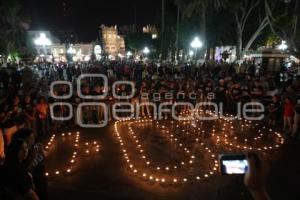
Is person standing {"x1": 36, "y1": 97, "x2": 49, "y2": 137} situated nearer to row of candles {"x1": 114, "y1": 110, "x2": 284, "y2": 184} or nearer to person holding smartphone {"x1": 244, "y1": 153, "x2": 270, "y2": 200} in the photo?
row of candles {"x1": 114, "y1": 110, "x2": 284, "y2": 184}

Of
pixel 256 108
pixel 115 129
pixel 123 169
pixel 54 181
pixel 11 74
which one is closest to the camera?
pixel 54 181

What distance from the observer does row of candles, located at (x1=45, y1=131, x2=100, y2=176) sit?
376 inches

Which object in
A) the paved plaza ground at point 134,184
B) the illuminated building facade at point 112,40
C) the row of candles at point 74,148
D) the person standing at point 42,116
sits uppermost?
the illuminated building facade at point 112,40

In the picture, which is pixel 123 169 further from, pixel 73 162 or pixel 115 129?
pixel 115 129

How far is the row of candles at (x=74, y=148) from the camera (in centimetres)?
955

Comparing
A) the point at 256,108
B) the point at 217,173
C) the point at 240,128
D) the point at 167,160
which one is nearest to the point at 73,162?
the point at 167,160

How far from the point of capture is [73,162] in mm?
10227

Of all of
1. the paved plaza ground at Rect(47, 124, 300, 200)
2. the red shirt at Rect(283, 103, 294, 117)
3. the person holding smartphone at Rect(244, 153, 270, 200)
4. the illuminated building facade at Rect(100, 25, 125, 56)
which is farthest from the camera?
the illuminated building facade at Rect(100, 25, 125, 56)

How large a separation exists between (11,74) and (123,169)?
52.0 ft

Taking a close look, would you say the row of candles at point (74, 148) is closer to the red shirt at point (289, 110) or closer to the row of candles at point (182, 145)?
the row of candles at point (182, 145)

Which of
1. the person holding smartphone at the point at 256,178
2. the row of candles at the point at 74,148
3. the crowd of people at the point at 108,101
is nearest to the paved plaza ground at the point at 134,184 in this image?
the row of candles at the point at 74,148

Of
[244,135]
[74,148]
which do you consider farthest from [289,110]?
[74,148]

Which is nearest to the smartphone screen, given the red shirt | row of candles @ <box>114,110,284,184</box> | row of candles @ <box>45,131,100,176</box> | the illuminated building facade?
row of candles @ <box>114,110,284,184</box>

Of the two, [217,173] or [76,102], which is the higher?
[76,102]
